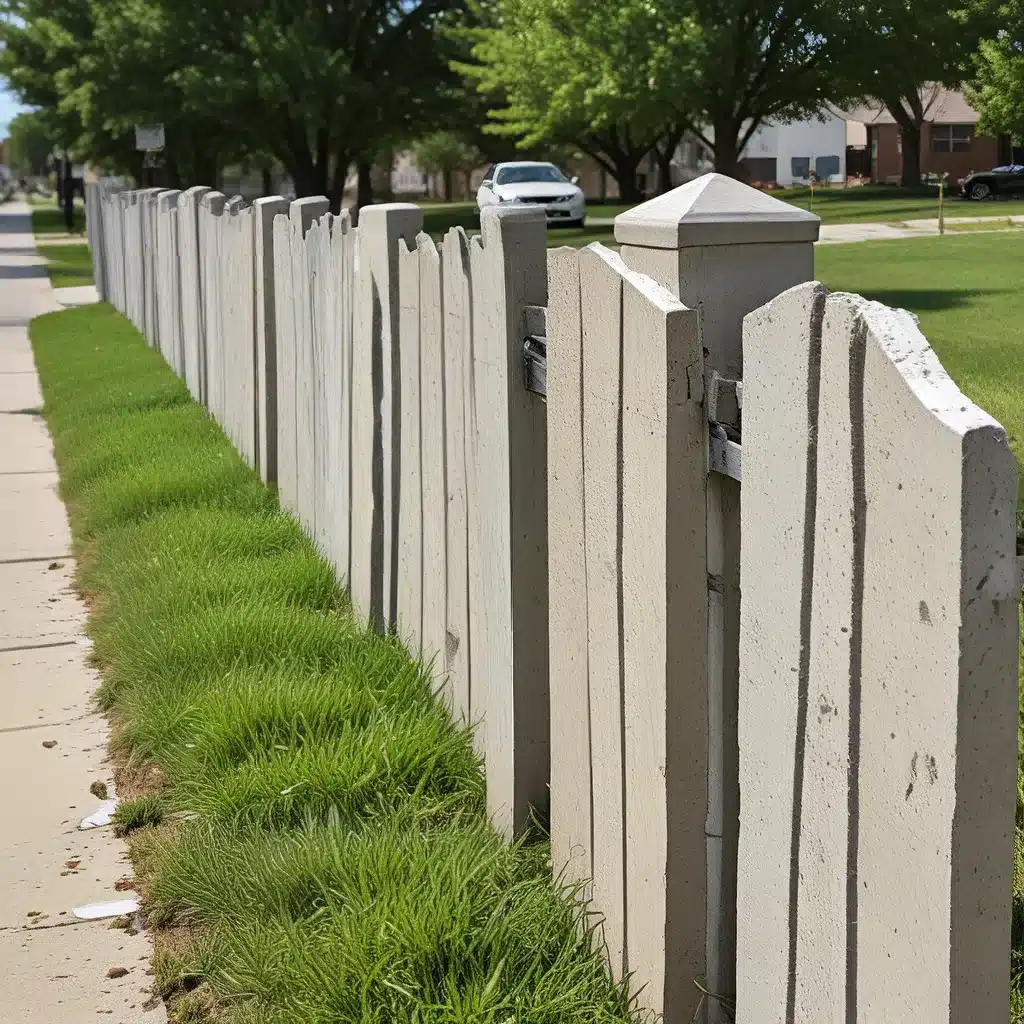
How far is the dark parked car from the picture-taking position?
49.1 metres

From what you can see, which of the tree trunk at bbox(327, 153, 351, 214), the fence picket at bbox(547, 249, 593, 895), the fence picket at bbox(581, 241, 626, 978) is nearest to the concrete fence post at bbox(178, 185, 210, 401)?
the fence picket at bbox(547, 249, 593, 895)

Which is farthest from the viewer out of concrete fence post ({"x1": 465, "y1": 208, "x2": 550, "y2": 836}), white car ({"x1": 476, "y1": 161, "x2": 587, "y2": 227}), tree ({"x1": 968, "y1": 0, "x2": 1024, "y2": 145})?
tree ({"x1": 968, "y1": 0, "x2": 1024, "y2": 145})

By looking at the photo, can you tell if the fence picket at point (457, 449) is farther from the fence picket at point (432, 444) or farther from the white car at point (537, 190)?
the white car at point (537, 190)

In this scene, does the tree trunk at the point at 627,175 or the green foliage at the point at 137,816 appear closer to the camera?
the green foliage at the point at 137,816

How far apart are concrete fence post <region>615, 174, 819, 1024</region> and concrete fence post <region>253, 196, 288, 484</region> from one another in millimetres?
4697

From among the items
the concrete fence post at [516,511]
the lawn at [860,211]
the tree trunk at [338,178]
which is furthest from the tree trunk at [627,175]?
the concrete fence post at [516,511]

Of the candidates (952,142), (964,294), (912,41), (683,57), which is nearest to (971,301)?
(964,294)

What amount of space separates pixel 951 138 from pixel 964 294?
213 ft

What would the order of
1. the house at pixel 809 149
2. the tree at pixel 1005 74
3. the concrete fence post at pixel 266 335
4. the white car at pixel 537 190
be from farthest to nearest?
the house at pixel 809 149 < the tree at pixel 1005 74 < the white car at pixel 537 190 < the concrete fence post at pixel 266 335

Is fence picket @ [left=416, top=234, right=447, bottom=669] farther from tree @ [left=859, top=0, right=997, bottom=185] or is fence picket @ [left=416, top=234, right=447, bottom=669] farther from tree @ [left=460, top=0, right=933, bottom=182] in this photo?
tree @ [left=859, top=0, right=997, bottom=185]

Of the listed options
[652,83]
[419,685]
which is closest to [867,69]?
[652,83]

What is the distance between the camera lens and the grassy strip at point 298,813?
9.67 feet

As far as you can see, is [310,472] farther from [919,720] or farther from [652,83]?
[652,83]

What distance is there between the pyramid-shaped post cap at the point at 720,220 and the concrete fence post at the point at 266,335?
4.66m
